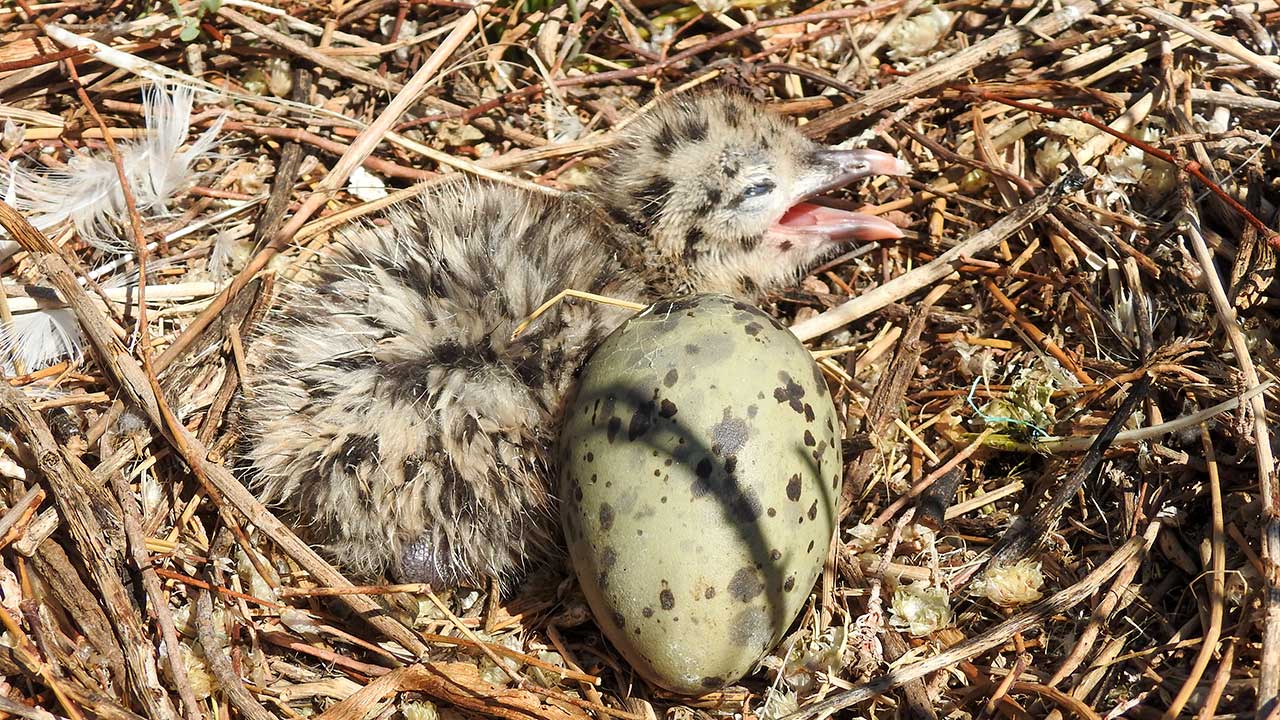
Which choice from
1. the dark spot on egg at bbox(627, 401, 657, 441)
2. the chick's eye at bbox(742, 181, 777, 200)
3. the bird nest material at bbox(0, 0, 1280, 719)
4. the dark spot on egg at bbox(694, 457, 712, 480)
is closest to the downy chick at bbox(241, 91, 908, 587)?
the chick's eye at bbox(742, 181, 777, 200)

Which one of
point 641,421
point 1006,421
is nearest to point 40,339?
point 641,421

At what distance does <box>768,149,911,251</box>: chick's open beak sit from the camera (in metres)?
2.81

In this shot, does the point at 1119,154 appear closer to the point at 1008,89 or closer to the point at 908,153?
the point at 1008,89

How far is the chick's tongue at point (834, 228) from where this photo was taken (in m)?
2.84

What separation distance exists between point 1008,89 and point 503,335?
1.66m

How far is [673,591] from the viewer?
2.07 metres

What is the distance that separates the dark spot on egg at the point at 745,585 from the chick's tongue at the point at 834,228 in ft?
3.68

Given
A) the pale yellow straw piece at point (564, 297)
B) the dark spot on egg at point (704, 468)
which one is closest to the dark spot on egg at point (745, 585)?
the dark spot on egg at point (704, 468)

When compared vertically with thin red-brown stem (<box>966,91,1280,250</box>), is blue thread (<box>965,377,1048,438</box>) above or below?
below

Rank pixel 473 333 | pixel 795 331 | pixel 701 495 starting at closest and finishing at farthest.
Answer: pixel 701 495
pixel 473 333
pixel 795 331

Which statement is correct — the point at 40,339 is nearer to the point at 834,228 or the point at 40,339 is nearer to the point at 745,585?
the point at 745,585

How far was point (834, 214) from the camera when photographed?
291 centimetres

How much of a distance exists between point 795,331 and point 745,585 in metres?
0.89

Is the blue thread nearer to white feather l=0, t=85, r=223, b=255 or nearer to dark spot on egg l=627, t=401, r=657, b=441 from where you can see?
dark spot on egg l=627, t=401, r=657, b=441
